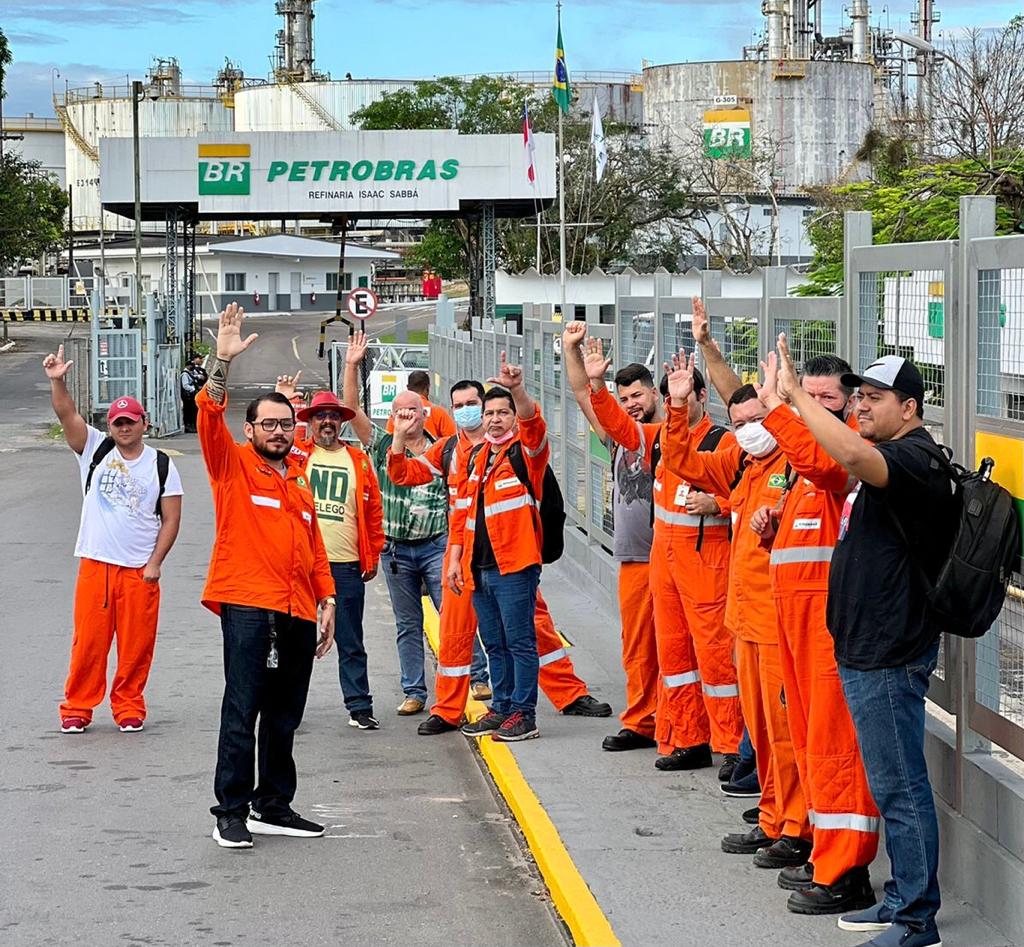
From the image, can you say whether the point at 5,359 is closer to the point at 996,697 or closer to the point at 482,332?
the point at 482,332

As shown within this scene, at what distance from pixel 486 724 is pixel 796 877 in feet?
10.9

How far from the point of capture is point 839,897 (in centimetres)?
642

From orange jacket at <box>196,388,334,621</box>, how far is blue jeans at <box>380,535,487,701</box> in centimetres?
272

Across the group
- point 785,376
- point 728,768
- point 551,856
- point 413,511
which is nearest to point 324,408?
point 413,511

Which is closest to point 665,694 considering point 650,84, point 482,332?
point 482,332

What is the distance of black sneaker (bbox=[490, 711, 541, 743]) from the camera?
9508mm

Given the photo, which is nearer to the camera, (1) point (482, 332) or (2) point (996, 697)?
(2) point (996, 697)

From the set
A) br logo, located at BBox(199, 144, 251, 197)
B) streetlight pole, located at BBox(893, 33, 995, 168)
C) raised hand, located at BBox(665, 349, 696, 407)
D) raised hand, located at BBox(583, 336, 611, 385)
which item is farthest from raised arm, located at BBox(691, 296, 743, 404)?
br logo, located at BBox(199, 144, 251, 197)

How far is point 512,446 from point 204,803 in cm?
253

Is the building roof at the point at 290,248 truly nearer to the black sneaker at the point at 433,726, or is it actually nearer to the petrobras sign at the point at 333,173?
the petrobras sign at the point at 333,173

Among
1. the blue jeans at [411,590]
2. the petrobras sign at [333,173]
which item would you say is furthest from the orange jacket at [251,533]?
the petrobras sign at [333,173]

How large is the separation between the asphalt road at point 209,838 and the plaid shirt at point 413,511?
1.16 m

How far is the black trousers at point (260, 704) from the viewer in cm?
755

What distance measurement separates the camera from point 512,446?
941 centimetres
